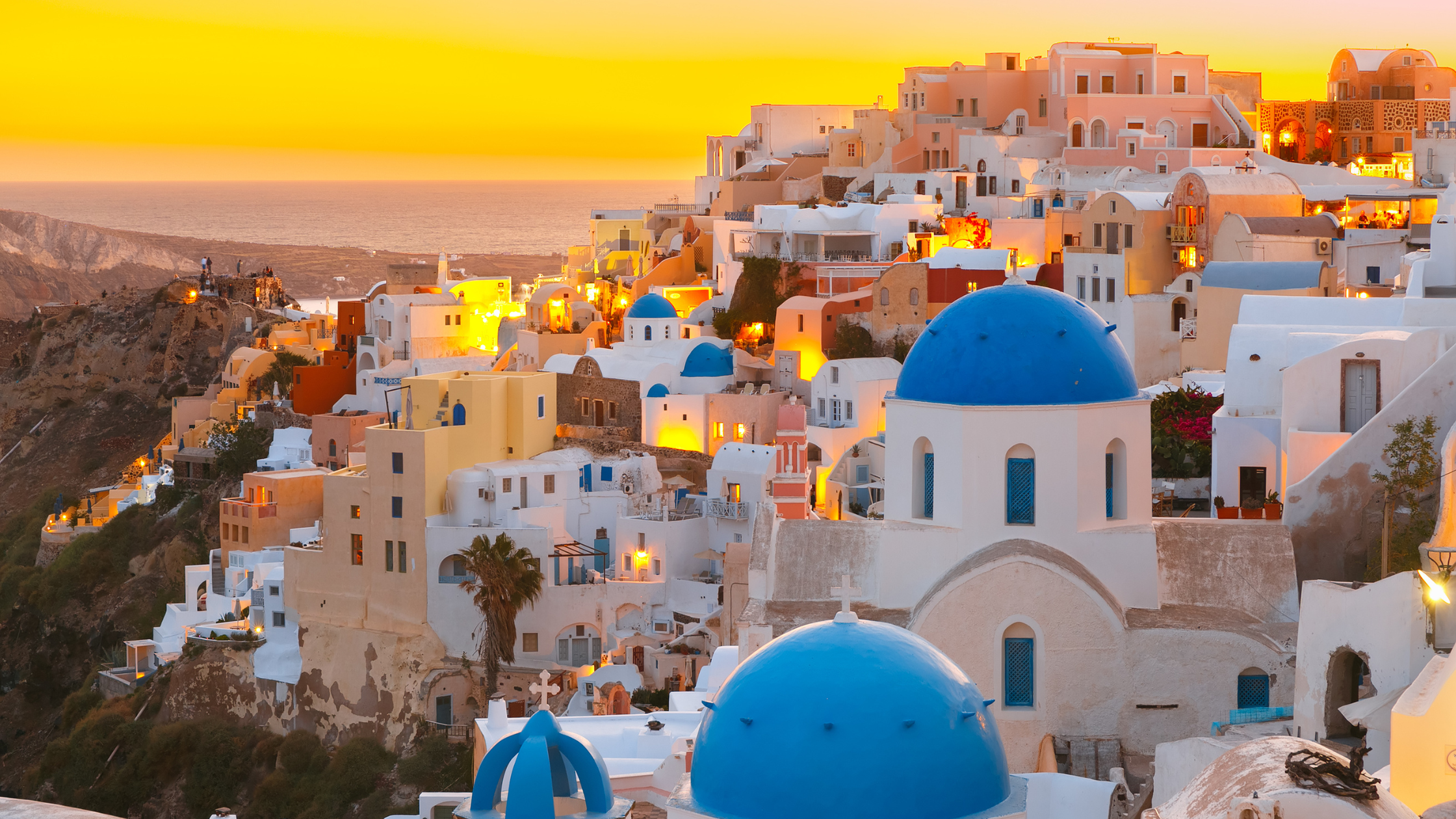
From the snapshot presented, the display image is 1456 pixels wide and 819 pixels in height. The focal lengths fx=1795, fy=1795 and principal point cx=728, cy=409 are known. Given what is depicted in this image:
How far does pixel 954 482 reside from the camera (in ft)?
54.7

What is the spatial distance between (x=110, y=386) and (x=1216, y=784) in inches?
2239

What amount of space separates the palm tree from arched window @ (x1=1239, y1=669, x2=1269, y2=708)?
1750 centimetres

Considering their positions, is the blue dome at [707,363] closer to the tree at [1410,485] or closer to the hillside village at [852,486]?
the hillside village at [852,486]

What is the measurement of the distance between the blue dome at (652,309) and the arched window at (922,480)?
27.0 meters

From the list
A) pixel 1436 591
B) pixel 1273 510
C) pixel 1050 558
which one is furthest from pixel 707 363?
pixel 1436 591

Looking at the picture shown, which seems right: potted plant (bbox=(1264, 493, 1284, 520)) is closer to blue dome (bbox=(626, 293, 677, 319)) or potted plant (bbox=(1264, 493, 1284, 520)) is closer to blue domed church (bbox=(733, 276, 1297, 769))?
blue domed church (bbox=(733, 276, 1297, 769))

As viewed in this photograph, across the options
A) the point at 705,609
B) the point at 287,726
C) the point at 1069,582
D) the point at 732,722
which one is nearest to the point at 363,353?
the point at 287,726

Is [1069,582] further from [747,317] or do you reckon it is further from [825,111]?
[825,111]

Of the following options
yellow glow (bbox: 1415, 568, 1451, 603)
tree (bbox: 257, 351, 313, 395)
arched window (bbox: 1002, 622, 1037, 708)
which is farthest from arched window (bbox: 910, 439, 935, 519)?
tree (bbox: 257, 351, 313, 395)

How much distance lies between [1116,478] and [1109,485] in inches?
3.9

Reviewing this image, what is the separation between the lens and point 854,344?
3962 centimetres

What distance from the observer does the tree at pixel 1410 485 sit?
1723 centimetres

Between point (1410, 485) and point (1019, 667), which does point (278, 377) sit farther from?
point (1410, 485)

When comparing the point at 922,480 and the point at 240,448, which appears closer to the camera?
the point at 922,480
